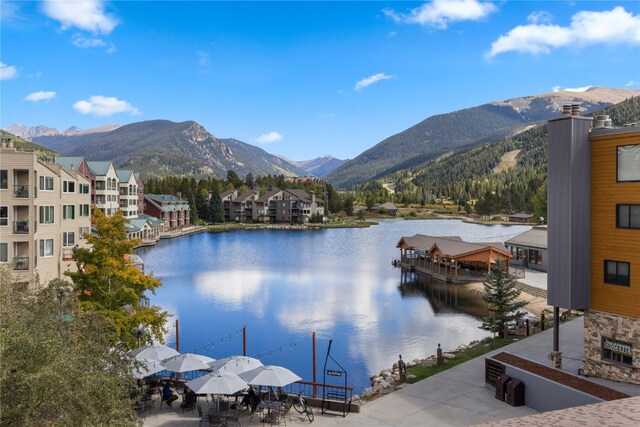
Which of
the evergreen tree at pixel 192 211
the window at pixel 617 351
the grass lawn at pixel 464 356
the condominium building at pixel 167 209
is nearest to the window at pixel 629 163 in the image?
the window at pixel 617 351

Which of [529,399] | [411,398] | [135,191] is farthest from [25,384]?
[135,191]

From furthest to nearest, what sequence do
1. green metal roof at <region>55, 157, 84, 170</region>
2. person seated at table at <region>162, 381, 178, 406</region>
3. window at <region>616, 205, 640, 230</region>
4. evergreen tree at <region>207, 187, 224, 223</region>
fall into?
evergreen tree at <region>207, 187, 224, 223</region>
green metal roof at <region>55, 157, 84, 170</region>
person seated at table at <region>162, 381, 178, 406</region>
window at <region>616, 205, 640, 230</region>

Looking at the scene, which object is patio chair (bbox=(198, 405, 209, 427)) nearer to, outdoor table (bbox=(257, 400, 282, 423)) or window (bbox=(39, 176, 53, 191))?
outdoor table (bbox=(257, 400, 282, 423))

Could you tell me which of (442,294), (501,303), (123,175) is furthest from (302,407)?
(123,175)

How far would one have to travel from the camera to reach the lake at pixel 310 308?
28562 mm

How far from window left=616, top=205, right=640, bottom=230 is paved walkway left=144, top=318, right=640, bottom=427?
5.25 m

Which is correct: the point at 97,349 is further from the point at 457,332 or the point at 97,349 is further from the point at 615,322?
the point at 457,332

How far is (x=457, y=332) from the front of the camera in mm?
31719

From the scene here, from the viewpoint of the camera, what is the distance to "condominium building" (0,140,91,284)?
25188mm

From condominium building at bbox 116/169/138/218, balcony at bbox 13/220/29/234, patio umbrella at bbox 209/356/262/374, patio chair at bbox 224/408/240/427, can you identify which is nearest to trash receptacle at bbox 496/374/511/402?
patio umbrella at bbox 209/356/262/374

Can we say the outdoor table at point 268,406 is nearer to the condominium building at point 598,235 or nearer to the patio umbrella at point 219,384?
the patio umbrella at point 219,384

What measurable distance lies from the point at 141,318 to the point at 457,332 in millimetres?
18830

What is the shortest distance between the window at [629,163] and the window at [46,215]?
86.6ft

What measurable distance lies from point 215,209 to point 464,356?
4512 inches
